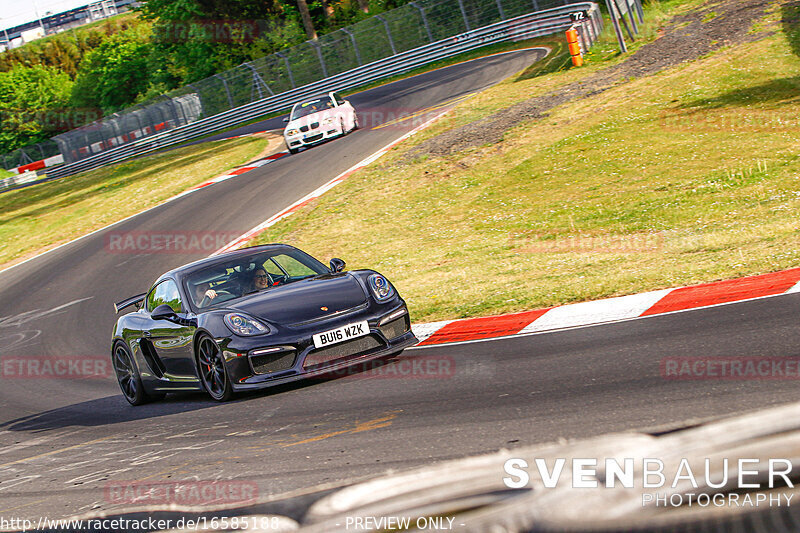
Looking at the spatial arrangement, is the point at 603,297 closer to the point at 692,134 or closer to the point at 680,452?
the point at 680,452

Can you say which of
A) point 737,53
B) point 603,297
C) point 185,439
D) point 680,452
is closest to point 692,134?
point 737,53

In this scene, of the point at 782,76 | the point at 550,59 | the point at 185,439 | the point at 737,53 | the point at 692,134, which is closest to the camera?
the point at 185,439

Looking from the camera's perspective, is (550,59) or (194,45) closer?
(550,59)

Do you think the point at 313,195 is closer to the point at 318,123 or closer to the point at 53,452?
the point at 318,123

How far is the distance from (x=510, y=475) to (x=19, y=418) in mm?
8612

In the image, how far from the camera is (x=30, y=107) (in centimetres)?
8031

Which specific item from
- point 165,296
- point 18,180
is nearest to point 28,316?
point 165,296

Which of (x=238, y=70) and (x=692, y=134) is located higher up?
(x=238, y=70)

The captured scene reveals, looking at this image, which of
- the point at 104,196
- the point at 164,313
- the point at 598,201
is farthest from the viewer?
the point at 104,196

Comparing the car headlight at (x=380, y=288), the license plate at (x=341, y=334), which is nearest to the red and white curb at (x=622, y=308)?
the car headlight at (x=380, y=288)

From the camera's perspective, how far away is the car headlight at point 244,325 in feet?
23.3

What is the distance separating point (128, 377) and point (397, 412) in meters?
4.52

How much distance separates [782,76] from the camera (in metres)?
17.8

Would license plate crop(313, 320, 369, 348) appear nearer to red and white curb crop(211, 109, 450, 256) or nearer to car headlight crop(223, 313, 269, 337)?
car headlight crop(223, 313, 269, 337)
